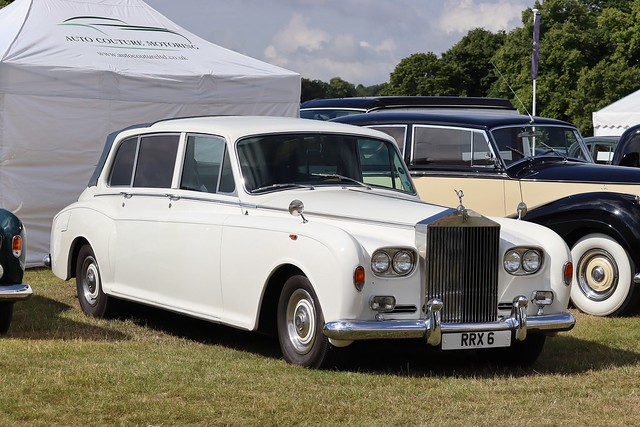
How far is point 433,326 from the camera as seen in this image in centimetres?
664

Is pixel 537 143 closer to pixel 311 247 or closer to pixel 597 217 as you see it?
pixel 597 217

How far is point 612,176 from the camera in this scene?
1077 cm

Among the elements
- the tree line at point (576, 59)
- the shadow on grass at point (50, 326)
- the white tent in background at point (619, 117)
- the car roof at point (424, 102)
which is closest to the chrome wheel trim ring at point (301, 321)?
the shadow on grass at point (50, 326)

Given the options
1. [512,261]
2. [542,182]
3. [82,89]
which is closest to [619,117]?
[542,182]

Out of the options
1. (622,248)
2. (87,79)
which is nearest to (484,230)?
(622,248)

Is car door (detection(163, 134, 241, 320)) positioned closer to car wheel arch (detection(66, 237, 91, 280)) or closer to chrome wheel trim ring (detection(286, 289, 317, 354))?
chrome wheel trim ring (detection(286, 289, 317, 354))

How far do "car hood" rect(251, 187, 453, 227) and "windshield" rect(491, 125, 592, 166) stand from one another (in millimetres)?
3613

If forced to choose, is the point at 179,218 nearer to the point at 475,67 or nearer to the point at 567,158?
the point at 567,158

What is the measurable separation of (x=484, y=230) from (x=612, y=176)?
4.29 m

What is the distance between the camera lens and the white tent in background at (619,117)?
2442 cm

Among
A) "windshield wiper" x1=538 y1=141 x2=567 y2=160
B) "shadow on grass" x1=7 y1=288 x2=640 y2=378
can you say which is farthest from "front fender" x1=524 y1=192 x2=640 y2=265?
"windshield wiper" x1=538 y1=141 x2=567 y2=160

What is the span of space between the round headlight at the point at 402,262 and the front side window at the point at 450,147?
4783 millimetres

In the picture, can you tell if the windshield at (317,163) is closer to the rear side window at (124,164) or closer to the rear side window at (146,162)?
the rear side window at (146,162)

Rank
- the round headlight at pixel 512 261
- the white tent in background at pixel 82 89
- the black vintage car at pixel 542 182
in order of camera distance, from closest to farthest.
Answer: the round headlight at pixel 512 261, the black vintage car at pixel 542 182, the white tent in background at pixel 82 89
